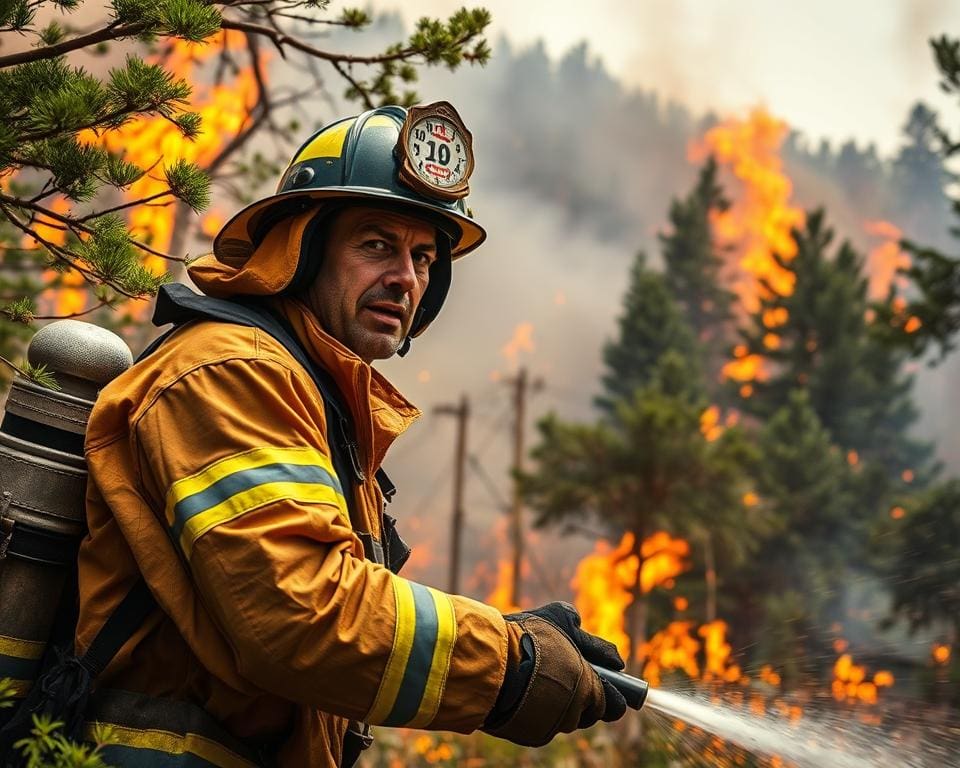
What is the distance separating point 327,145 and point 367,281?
381mm

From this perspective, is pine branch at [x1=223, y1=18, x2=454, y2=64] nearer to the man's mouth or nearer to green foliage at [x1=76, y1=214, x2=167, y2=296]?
green foliage at [x1=76, y1=214, x2=167, y2=296]

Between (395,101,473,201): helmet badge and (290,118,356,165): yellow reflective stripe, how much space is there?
165 mm

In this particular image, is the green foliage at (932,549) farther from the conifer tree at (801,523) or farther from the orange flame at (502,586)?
the orange flame at (502,586)

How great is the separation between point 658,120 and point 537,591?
36.6 m

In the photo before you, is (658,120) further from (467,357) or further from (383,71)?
(383,71)

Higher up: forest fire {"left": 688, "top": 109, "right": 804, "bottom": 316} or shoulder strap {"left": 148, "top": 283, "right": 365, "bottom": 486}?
forest fire {"left": 688, "top": 109, "right": 804, "bottom": 316}

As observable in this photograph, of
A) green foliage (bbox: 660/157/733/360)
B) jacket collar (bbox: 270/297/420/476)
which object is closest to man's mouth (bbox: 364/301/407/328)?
jacket collar (bbox: 270/297/420/476)

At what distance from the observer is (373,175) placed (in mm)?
2547

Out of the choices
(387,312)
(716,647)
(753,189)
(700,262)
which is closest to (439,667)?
(387,312)

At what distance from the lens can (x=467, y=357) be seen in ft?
153

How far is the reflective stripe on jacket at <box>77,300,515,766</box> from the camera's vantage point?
1.87m

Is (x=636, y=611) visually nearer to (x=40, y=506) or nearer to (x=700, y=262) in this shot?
(x=40, y=506)

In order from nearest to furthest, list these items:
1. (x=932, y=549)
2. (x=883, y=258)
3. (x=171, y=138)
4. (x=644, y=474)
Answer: (x=171, y=138) → (x=932, y=549) → (x=644, y=474) → (x=883, y=258)

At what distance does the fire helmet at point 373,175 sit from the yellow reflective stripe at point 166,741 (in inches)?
41.0
